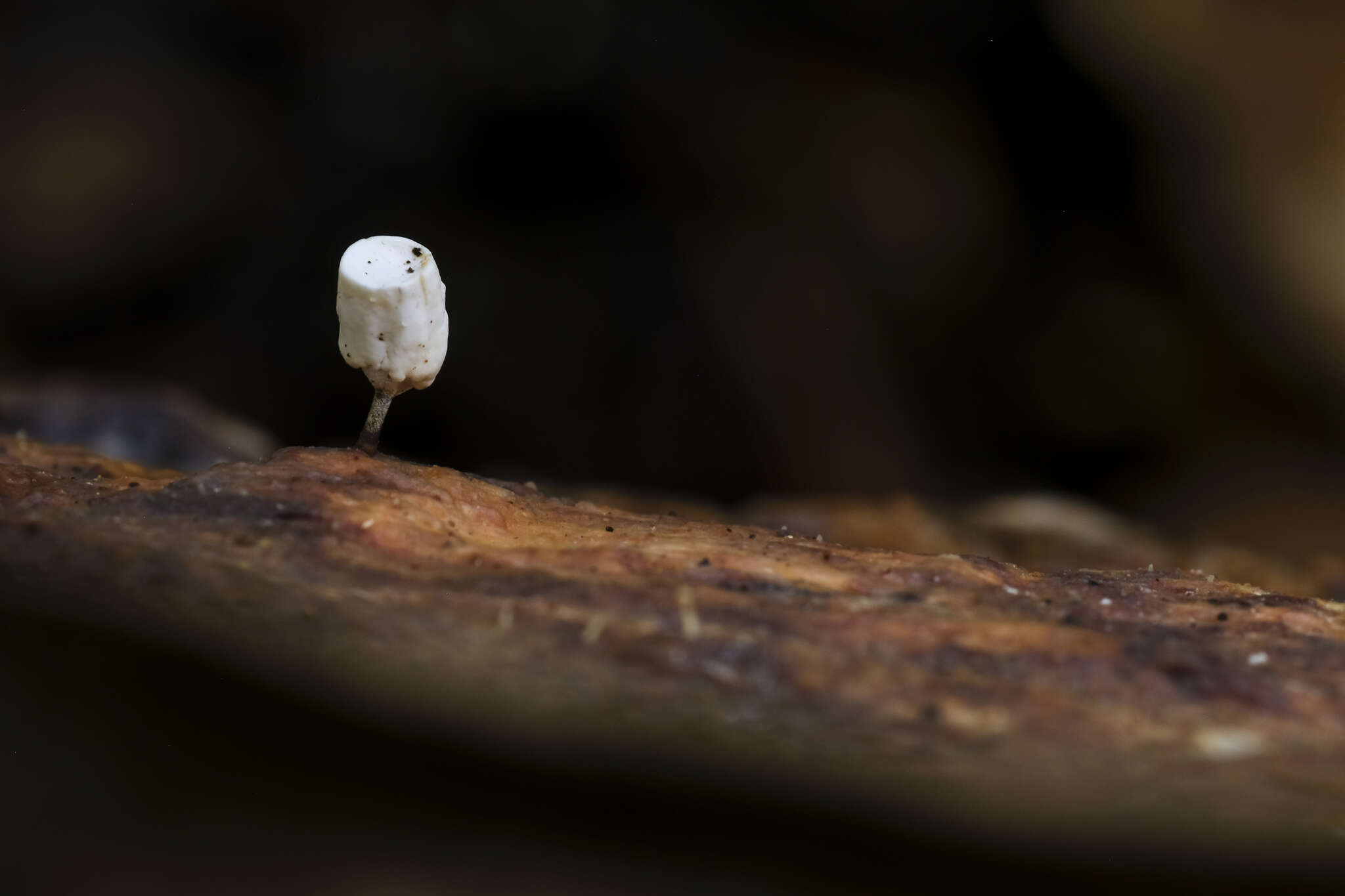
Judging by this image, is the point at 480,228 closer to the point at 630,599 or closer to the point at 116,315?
the point at 116,315

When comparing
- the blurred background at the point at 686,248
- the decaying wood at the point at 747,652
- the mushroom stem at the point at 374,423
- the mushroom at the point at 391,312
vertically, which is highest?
the blurred background at the point at 686,248

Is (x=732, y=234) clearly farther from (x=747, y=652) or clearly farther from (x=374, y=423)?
(x=747, y=652)

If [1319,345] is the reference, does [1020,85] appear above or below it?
above

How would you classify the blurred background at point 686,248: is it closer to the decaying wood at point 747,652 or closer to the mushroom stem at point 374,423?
the mushroom stem at point 374,423

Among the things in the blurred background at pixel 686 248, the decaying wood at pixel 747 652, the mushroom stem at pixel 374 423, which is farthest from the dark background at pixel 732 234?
the decaying wood at pixel 747 652

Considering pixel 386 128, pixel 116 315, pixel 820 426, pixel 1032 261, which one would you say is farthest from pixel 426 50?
pixel 1032 261
